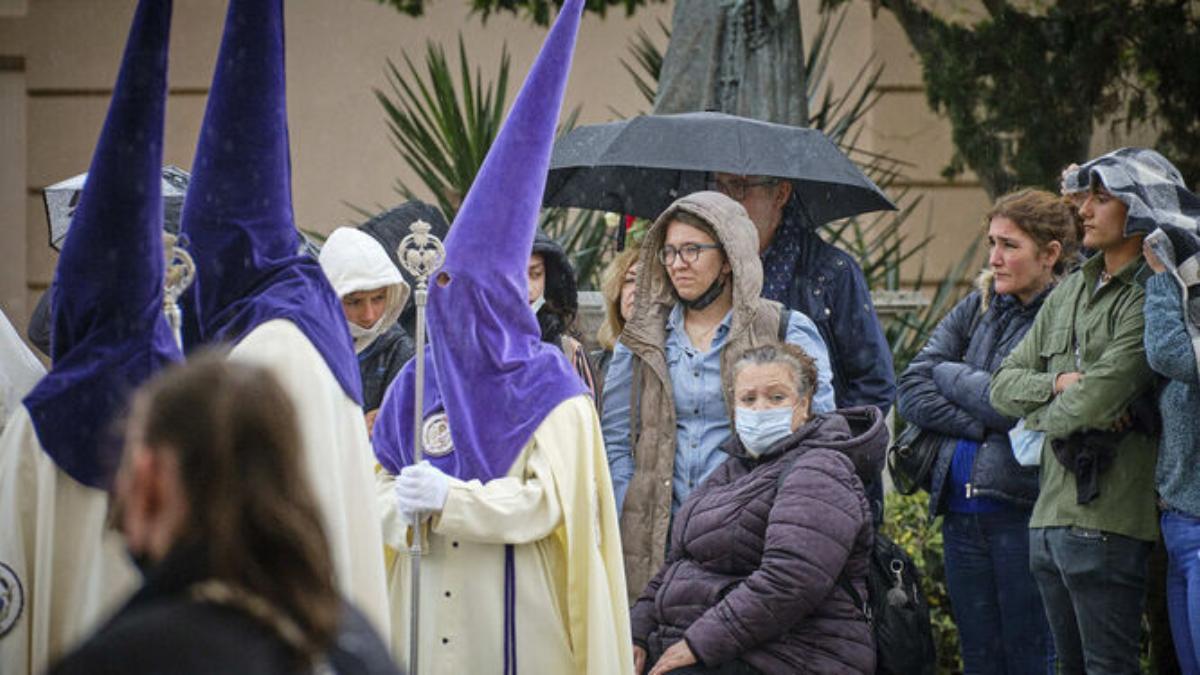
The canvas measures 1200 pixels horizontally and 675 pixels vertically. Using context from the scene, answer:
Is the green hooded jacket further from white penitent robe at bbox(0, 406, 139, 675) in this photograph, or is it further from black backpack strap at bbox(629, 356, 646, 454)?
white penitent robe at bbox(0, 406, 139, 675)


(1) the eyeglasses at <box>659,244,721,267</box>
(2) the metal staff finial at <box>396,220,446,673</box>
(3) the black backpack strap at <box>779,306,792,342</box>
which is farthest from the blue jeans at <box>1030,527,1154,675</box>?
(2) the metal staff finial at <box>396,220,446,673</box>

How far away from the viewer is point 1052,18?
10.0 meters

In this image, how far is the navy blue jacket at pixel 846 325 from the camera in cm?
712

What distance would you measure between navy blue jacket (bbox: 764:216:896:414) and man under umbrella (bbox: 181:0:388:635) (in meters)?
2.87

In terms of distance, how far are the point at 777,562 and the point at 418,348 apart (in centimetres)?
132

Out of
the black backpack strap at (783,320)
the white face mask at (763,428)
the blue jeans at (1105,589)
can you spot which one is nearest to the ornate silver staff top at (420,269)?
the white face mask at (763,428)

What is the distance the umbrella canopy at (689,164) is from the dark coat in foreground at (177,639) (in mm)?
4736

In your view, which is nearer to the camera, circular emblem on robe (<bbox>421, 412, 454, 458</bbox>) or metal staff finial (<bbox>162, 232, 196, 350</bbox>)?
metal staff finial (<bbox>162, 232, 196, 350</bbox>)

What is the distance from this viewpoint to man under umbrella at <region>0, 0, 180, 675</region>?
4.23m

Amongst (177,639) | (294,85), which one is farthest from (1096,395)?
(294,85)

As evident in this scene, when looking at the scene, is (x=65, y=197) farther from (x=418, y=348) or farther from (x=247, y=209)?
(x=247, y=209)

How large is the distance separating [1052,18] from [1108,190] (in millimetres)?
3754

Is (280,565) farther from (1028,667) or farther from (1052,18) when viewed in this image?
(1052,18)

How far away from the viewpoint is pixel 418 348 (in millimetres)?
5336
